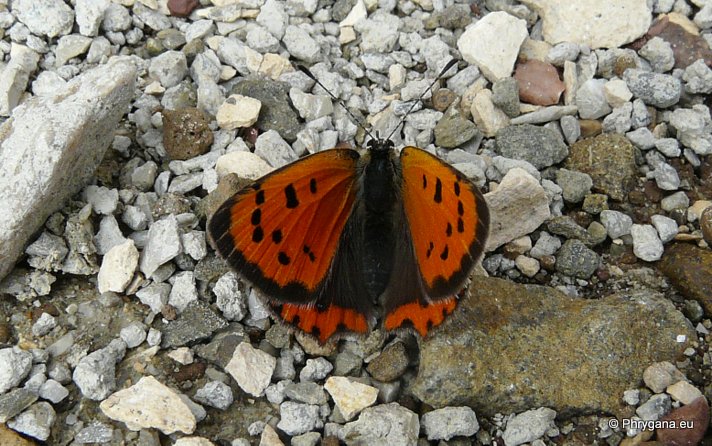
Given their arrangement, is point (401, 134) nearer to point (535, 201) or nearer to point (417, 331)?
point (535, 201)

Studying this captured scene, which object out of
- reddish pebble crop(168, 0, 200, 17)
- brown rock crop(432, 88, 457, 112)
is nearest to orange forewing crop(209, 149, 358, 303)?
brown rock crop(432, 88, 457, 112)

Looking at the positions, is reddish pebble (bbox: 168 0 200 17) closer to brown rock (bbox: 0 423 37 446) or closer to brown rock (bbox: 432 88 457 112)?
brown rock (bbox: 432 88 457 112)

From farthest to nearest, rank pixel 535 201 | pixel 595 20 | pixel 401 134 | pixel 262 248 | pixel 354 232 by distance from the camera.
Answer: pixel 595 20
pixel 401 134
pixel 535 201
pixel 354 232
pixel 262 248

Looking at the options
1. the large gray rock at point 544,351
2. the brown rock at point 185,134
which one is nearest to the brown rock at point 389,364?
the large gray rock at point 544,351

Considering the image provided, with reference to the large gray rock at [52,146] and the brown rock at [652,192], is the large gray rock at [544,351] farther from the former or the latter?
the large gray rock at [52,146]

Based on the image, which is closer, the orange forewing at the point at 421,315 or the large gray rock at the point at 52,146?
the orange forewing at the point at 421,315

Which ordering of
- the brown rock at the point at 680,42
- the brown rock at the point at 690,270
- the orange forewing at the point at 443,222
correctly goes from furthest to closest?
the brown rock at the point at 680,42
the brown rock at the point at 690,270
the orange forewing at the point at 443,222

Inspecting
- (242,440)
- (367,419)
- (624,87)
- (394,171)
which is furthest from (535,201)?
(242,440)

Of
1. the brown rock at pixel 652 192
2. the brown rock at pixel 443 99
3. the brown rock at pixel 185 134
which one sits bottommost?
the brown rock at pixel 652 192
